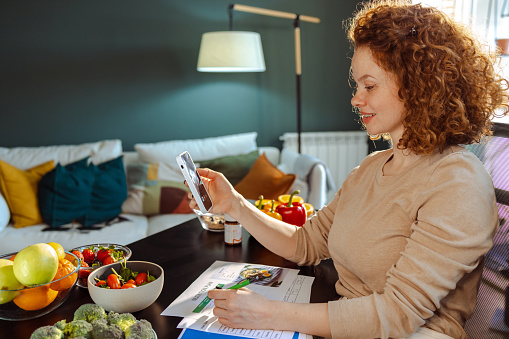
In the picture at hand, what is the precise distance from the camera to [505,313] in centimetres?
94

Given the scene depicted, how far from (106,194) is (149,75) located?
125 cm

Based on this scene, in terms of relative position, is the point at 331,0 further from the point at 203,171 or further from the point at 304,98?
the point at 203,171

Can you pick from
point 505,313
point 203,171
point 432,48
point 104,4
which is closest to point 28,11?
point 104,4

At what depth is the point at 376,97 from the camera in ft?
3.54

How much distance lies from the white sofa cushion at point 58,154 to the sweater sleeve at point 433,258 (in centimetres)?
258

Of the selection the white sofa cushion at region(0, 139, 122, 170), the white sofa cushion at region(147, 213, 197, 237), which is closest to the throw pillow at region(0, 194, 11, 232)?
the white sofa cushion at region(0, 139, 122, 170)

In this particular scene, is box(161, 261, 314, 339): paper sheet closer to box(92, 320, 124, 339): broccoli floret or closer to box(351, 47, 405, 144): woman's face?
box(92, 320, 124, 339): broccoli floret

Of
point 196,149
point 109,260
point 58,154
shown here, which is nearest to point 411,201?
point 109,260

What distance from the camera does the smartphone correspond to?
3.58ft

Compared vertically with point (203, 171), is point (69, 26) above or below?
above

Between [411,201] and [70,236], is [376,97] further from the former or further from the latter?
[70,236]

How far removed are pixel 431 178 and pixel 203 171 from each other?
0.64 metres

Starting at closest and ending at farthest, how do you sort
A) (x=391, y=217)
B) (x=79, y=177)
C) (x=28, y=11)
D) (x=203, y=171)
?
(x=391, y=217) < (x=203, y=171) < (x=79, y=177) < (x=28, y=11)

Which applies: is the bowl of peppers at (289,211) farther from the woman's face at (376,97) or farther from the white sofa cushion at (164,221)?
the white sofa cushion at (164,221)
